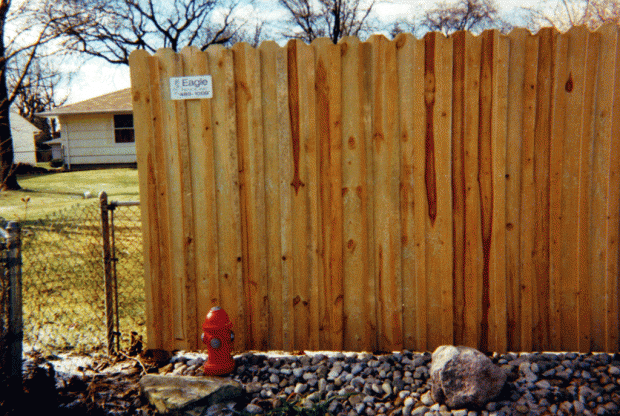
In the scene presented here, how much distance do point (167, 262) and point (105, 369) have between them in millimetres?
945

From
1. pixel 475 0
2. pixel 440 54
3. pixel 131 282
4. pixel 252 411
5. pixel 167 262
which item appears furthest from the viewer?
pixel 475 0

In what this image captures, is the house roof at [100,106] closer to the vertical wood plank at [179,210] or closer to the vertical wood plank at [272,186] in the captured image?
the vertical wood plank at [179,210]

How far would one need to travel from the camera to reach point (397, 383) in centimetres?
329

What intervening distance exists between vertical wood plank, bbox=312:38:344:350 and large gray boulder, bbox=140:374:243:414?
0.87m

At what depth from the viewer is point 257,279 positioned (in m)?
3.72

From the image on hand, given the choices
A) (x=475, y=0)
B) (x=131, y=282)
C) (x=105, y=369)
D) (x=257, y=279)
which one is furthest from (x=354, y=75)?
(x=475, y=0)

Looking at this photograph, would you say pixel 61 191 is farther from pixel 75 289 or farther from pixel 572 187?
pixel 572 187

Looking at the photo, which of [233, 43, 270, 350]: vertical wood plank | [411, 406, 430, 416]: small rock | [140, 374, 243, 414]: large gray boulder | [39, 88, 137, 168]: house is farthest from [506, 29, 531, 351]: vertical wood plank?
[39, 88, 137, 168]: house

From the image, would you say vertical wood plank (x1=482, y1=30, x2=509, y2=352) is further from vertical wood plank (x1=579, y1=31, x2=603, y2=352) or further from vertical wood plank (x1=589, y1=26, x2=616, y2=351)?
vertical wood plank (x1=589, y1=26, x2=616, y2=351)

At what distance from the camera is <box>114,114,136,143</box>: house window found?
24.8 metres

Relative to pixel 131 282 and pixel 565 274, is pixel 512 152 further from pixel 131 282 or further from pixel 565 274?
pixel 131 282

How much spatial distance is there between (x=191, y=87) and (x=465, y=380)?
2824 millimetres

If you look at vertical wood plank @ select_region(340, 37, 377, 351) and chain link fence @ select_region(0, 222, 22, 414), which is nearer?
chain link fence @ select_region(0, 222, 22, 414)

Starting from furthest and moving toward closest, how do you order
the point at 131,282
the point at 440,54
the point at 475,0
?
the point at 475,0 < the point at 131,282 < the point at 440,54
